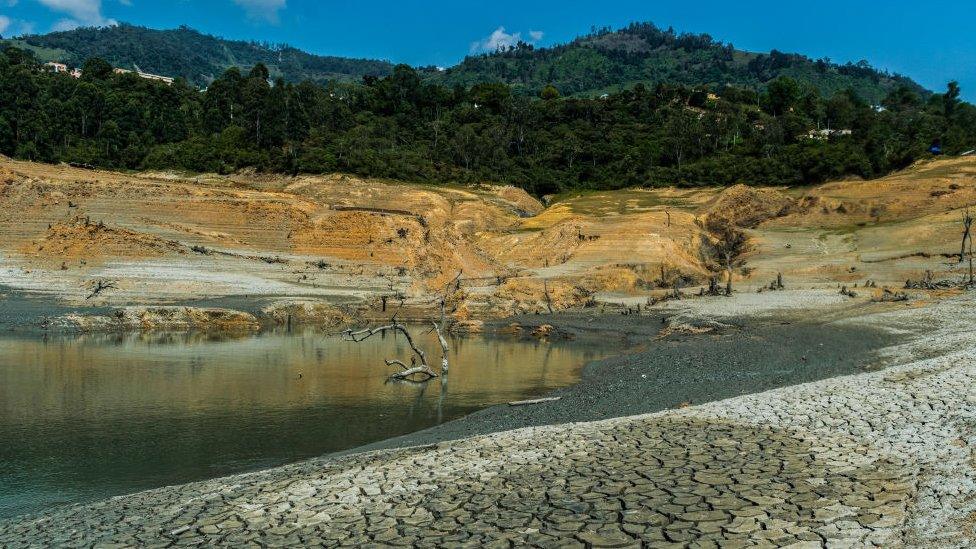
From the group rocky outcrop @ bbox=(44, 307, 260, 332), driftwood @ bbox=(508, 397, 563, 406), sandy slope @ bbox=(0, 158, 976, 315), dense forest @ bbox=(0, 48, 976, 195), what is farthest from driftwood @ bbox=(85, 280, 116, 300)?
driftwood @ bbox=(508, 397, 563, 406)

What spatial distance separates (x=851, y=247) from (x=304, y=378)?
43077 millimetres

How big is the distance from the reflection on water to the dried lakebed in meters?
2.56

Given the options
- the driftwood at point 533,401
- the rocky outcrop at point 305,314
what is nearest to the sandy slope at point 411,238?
the rocky outcrop at point 305,314

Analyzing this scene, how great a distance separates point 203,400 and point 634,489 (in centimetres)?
1633

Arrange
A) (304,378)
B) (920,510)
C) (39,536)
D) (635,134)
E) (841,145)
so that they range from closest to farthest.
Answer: (920,510)
(39,536)
(304,378)
(841,145)
(635,134)

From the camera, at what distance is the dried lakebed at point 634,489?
8.96 meters

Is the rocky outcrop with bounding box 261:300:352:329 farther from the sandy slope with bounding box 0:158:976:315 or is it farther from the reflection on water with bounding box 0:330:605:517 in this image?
the reflection on water with bounding box 0:330:605:517

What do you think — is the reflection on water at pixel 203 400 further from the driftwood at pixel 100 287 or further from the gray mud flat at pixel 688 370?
the driftwood at pixel 100 287

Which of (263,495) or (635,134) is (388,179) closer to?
(635,134)

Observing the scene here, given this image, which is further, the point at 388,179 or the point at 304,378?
the point at 388,179

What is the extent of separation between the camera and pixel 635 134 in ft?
336

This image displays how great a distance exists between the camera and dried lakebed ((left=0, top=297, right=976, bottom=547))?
8.96 m

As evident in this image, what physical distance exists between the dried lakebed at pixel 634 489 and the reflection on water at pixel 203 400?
2.56 meters

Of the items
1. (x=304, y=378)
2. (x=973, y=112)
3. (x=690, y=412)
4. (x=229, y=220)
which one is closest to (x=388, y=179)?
(x=229, y=220)
